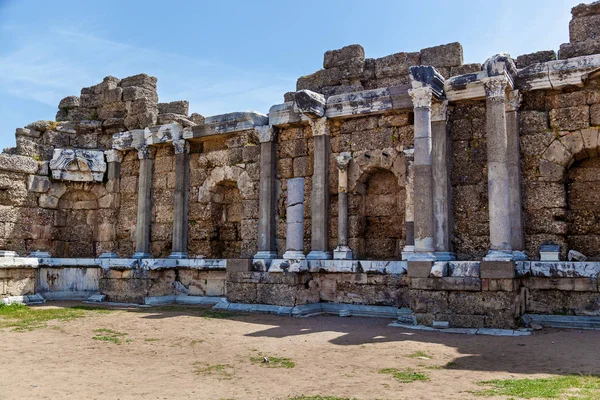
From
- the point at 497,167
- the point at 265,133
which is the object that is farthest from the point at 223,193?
the point at 497,167

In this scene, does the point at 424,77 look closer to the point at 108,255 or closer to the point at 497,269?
the point at 497,269

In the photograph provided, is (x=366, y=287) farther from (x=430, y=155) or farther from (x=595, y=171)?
(x=595, y=171)

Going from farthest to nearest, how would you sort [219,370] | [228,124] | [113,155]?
[113,155], [228,124], [219,370]

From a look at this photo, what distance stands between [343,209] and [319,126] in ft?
6.10

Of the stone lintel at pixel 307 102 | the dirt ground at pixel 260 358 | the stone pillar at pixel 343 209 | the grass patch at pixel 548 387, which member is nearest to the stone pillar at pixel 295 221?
the stone pillar at pixel 343 209

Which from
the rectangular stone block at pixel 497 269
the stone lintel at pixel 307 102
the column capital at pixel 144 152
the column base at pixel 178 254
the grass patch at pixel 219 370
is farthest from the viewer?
the column capital at pixel 144 152

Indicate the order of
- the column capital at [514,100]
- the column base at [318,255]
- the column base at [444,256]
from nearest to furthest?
the column base at [444,256] → the column capital at [514,100] → the column base at [318,255]

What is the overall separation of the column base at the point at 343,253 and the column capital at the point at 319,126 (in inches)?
97.7

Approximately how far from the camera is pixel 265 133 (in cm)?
1276

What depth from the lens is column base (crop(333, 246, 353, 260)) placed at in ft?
37.7

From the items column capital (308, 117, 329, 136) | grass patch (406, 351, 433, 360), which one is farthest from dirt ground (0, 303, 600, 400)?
column capital (308, 117, 329, 136)

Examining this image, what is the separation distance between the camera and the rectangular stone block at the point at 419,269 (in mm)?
9561

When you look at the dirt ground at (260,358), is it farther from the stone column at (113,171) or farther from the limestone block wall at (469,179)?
the stone column at (113,171)

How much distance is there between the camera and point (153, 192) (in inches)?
580
